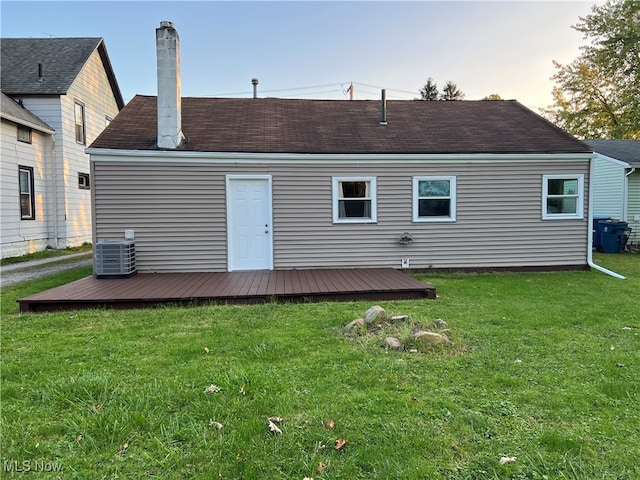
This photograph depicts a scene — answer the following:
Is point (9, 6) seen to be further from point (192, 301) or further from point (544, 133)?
point (544, 133)

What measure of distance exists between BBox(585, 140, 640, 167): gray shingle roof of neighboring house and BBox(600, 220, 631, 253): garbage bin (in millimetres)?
2144

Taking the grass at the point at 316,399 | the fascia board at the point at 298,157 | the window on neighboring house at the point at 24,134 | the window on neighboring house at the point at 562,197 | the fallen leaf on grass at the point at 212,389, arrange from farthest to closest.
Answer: the window on neighboring house at the point at 24,134, the window on neighboring house at the point at 562,197, the fascia board at the point at 298,157, the fallen leaf on grass at the point at 212,389, the grass at the point at 316,399

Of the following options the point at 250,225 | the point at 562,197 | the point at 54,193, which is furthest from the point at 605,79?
the point at 54,193

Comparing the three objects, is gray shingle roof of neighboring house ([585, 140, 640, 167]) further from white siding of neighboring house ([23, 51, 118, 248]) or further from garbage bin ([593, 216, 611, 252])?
white siding of neighboring house ([23, 51, 118, 248])

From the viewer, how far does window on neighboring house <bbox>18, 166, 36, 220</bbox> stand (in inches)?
473

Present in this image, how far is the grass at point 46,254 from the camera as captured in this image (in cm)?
1084

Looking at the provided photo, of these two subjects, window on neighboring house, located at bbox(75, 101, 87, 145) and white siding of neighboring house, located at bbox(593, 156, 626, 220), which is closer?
white siding of neighboring house, located at bbox(593, 156, 626, 220)

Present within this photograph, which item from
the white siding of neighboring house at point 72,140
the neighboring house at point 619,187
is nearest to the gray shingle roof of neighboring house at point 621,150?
the neighboring house at point 619,187

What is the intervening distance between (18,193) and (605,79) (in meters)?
30.9

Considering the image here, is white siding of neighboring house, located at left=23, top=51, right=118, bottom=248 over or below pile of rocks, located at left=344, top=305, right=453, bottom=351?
over

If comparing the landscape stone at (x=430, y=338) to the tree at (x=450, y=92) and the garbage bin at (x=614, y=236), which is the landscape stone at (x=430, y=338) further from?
the tree at (x=450, y=92)

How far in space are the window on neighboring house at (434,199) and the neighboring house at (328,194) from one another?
0.08 feet

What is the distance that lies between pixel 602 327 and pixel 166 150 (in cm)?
794

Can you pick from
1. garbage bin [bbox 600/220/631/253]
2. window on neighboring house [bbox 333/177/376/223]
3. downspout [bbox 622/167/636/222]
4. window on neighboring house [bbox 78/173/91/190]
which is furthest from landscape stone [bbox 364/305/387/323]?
window on neighboring house [bbox 78/173/91/190]
